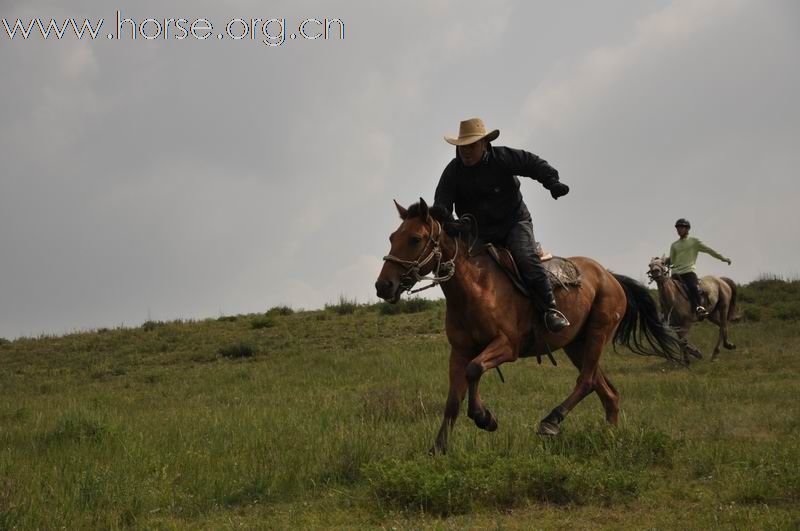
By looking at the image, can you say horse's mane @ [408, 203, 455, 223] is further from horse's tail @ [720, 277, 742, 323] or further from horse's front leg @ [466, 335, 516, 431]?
horse's tail @ [720, 277, 742, 323]

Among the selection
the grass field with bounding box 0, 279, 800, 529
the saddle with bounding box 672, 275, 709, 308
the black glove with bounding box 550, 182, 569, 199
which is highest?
the black glove with bounding box 550, 182, 569, 199

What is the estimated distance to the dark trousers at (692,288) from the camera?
736 inches

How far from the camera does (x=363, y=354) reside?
62.2 ft

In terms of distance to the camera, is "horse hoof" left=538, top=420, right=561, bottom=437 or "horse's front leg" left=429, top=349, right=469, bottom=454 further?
"horse hoof" left=538, top=420, right=561, bottom=437

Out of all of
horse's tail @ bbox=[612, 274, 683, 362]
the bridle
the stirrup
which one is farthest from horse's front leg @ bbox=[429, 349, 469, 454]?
horse's tail @ bbox=[612, 274, 683, 362]

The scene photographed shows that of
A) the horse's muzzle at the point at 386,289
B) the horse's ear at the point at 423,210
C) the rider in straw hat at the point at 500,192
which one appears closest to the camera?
the horse's muzzle at the point at 386,289

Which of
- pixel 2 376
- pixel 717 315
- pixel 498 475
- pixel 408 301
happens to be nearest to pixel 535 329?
pixel 498 475

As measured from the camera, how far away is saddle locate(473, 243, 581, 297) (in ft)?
28.0

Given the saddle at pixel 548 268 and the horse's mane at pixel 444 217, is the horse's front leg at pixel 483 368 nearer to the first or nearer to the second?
the saddle at pixel 548 268

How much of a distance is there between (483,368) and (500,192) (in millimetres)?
1980

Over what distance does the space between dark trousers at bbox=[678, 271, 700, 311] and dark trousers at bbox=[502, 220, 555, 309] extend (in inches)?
439

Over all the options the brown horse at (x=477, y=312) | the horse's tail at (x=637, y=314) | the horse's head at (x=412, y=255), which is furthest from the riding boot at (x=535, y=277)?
the horse's tail at (x=637, y=314)

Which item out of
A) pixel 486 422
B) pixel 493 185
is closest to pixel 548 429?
pixel 486 422

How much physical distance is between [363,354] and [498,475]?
12.1 meters
